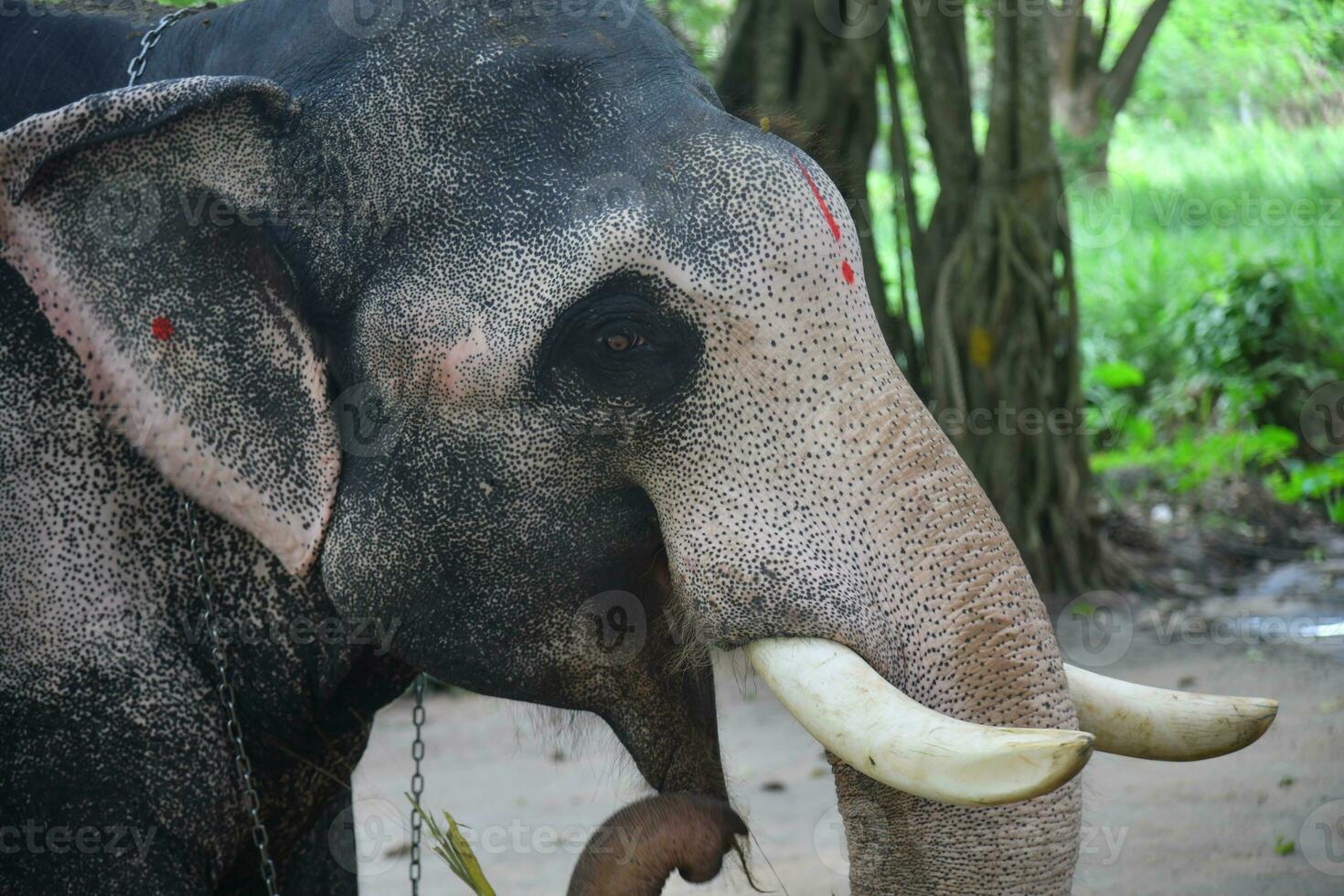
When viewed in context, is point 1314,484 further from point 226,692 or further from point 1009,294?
point 226,692

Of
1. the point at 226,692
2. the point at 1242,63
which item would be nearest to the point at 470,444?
the point at 226,692

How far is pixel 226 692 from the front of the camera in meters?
1.98

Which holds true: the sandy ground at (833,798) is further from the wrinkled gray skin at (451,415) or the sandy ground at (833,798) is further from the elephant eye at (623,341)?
the elephant eye at (623,341)

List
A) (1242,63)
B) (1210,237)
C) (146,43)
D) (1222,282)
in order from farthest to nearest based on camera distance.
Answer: (1210,237)
(1242,63)
(1222,282)
(146,43)

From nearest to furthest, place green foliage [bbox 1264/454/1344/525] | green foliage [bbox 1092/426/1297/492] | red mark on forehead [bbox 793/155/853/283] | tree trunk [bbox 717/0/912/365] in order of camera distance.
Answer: red mark on forehead [bbox 793/155/853/283] → tree trunk [bbox 717/0/912/365] → green foliage [bbox 1264/454/1344/525] → green foliage [bbox 1092/426/1297/492]

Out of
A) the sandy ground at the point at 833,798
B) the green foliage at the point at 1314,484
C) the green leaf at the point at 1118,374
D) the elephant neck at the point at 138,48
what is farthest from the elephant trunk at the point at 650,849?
the green leaf at the point at 1118,374

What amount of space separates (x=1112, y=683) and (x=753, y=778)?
9.37 ft

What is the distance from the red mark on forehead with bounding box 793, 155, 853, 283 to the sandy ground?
87 centimetres

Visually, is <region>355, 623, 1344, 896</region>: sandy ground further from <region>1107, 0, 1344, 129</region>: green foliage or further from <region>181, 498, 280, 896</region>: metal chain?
<region>1107, 0, 1344, 129</region>: green foliage

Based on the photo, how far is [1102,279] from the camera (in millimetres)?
10836

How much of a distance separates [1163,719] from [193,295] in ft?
4.31

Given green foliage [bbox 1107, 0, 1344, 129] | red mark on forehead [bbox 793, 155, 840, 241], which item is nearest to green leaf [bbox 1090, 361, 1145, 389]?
green foliage [bbox 1107, 0, 1344, 129]

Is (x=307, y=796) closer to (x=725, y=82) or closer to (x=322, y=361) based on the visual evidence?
(x=322, y=361)

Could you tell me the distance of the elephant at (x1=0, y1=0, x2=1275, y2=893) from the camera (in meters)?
1.66
